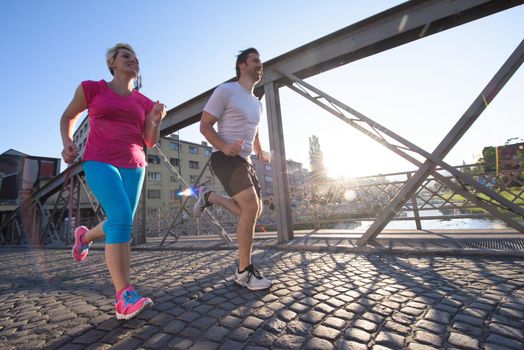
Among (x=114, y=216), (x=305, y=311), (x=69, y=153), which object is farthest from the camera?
(x=69, y=153)

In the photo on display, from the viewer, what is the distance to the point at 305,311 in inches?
Result: 59.7

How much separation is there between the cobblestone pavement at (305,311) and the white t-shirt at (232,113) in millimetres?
1207

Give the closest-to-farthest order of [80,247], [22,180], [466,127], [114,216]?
[114,216] < [80,247] < [466,127] < [22,180]

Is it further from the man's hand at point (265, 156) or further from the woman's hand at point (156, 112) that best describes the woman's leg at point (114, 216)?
the man's hand at point (265, 156)

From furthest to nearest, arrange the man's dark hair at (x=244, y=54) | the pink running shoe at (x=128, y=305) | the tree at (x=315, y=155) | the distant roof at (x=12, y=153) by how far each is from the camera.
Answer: the tree at (x=315, y=155) < the distant roof at (x=12, y=153) < the man's dark hair at (x=244, y=54) < the pink running shoe at (x=128, y=305)

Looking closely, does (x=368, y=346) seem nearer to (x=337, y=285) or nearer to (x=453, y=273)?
(x=337, y=285)

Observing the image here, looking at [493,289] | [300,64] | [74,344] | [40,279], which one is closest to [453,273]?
[493,289]

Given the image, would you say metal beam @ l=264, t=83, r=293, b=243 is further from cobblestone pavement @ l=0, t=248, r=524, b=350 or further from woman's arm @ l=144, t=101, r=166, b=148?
woman's arm @ l=144, t=101, r=166, b=148

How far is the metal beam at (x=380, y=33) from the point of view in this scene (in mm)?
3287

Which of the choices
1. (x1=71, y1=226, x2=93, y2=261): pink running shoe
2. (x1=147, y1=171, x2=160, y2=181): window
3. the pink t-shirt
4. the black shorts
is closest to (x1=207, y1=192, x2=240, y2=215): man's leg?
the black shorts

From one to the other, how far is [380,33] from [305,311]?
3978 millimetres

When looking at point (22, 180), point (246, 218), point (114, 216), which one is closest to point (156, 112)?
point (114, 216)

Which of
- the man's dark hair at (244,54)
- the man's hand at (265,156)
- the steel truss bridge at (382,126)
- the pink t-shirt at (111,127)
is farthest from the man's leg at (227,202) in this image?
the steel truss bridge at (382,126)

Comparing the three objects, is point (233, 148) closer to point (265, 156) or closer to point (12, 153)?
point (265, 156)
